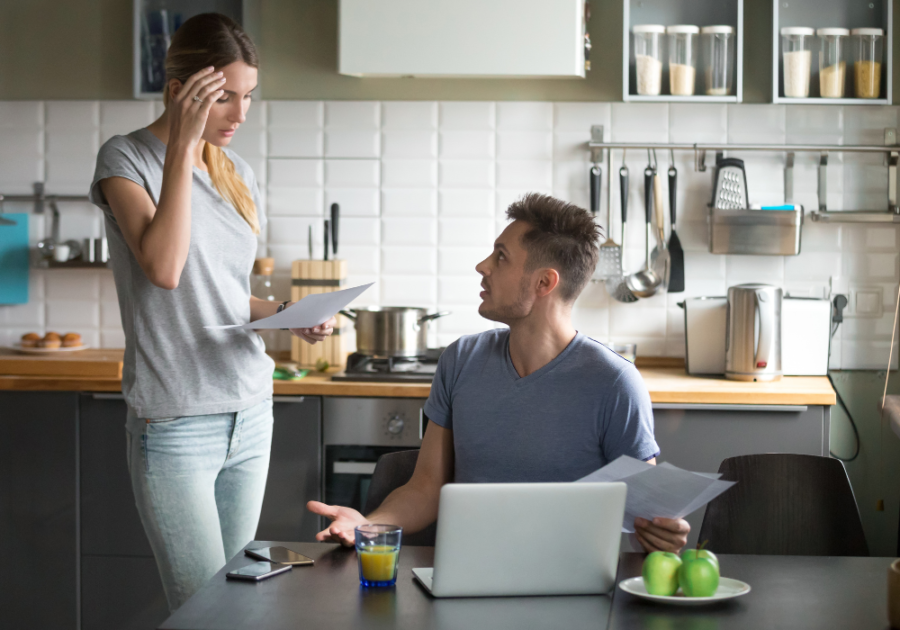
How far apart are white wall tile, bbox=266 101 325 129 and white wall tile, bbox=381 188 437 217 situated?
346 mm

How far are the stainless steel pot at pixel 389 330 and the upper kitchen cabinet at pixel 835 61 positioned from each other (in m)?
1.34

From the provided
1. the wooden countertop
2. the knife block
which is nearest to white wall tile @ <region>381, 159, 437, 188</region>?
the knife block

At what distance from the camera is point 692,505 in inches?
47.3

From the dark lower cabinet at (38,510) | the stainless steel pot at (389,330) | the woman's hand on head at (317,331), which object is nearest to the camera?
the woman's hand on head at (317,331)

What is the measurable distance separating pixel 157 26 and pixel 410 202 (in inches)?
40.0

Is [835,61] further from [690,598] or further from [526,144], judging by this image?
[690,598]

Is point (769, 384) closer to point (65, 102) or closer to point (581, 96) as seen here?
point (581, 96)

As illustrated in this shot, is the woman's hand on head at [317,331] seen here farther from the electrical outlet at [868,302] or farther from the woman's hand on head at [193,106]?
the electrical outlet at [868,302]

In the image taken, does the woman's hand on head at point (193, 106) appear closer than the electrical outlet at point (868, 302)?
Yes

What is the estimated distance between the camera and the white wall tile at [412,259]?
3174 millimetres

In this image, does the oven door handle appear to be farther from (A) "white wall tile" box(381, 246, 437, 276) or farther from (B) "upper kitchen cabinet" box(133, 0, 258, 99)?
(B) "upper kitchen cabinet" box(133, 0, 258, 99)

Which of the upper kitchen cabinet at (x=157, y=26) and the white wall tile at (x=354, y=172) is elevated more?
the upper kitchen cabinet at (x=157, y=26)

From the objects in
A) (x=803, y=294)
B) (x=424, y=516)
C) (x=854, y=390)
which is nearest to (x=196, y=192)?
(x=424, y=516)

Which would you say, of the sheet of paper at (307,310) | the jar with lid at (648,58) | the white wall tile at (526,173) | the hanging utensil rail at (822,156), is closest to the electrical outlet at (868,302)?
the hanging utensil rail at (822,156)
